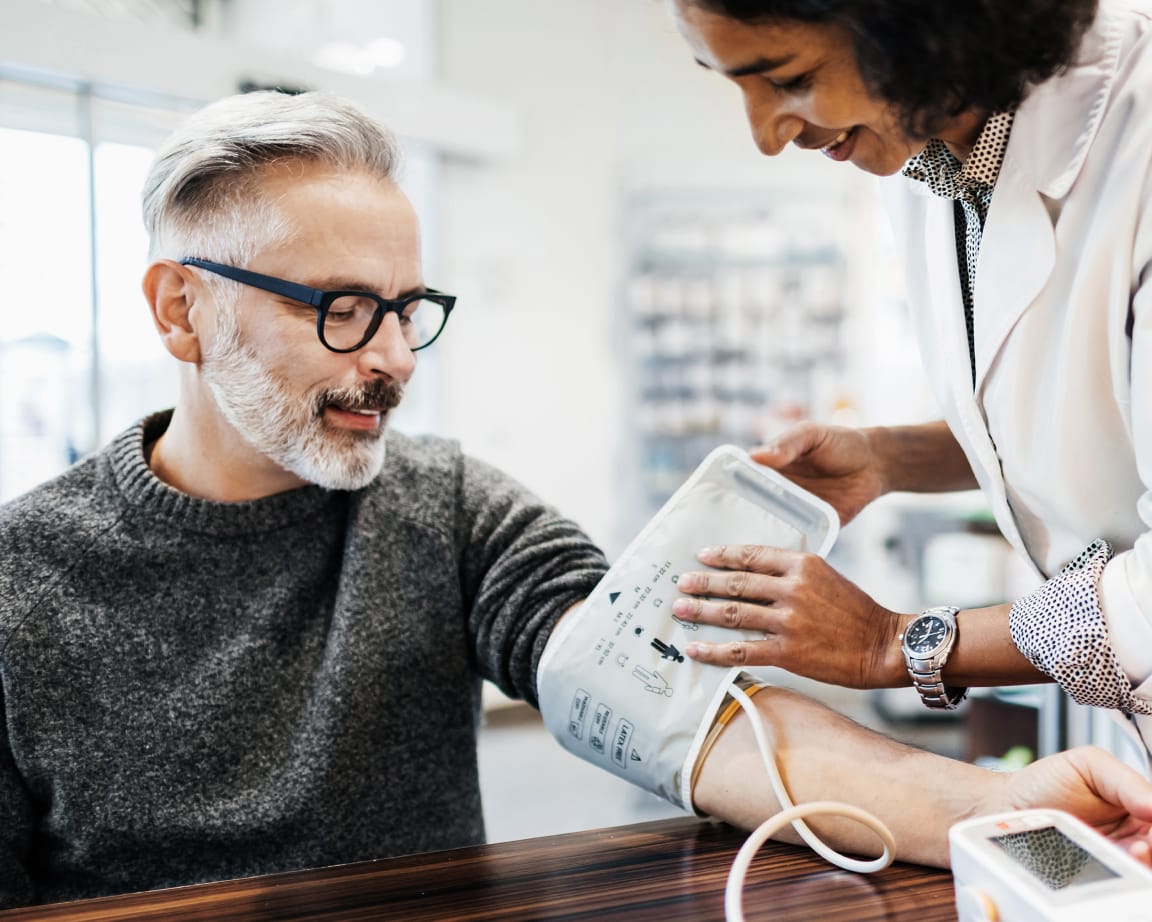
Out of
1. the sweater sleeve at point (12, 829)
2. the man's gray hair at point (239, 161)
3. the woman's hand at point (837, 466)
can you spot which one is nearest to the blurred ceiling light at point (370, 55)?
the man's gray hair at point (239, 161)

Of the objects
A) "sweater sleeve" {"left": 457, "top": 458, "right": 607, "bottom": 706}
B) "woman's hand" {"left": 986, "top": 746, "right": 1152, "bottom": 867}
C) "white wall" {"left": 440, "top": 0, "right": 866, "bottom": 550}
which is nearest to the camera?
"woman's hand" {"left": 986, "top": 746, "right": 1152, "bottom": 867}

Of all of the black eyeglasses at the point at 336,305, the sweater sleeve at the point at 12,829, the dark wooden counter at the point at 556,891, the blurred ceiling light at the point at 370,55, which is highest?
the blurred ceiling light at the point at 370,55

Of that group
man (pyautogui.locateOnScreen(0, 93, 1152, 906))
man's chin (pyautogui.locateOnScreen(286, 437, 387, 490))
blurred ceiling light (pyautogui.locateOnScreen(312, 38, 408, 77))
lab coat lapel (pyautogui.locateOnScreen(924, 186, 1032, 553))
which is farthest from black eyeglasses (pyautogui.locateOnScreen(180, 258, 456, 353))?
blurred ceiling light (pyautogui.locateOnScreen(312, 38, 408, 77))

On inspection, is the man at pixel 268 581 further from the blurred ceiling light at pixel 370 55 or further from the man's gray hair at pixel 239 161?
the blurred ceiling light at pixel 370 55

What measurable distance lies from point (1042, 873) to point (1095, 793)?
19 cm

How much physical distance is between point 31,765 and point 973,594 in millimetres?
3005

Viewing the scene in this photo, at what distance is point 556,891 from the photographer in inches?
31.1

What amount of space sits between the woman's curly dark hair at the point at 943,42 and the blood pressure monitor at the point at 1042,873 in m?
0.56

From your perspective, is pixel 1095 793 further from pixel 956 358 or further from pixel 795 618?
pixel 956 358

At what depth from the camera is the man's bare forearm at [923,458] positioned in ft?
4.33

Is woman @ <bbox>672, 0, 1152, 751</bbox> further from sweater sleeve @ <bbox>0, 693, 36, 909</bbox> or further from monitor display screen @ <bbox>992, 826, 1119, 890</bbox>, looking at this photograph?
sweater sleeve @ <bbox>0, 693, 36, 909</bbox>

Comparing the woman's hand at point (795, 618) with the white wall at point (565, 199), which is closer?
the woman's hand at point (795, 618)

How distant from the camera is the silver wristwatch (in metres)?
0.94

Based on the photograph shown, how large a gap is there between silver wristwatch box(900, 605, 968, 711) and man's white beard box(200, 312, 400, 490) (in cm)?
65
